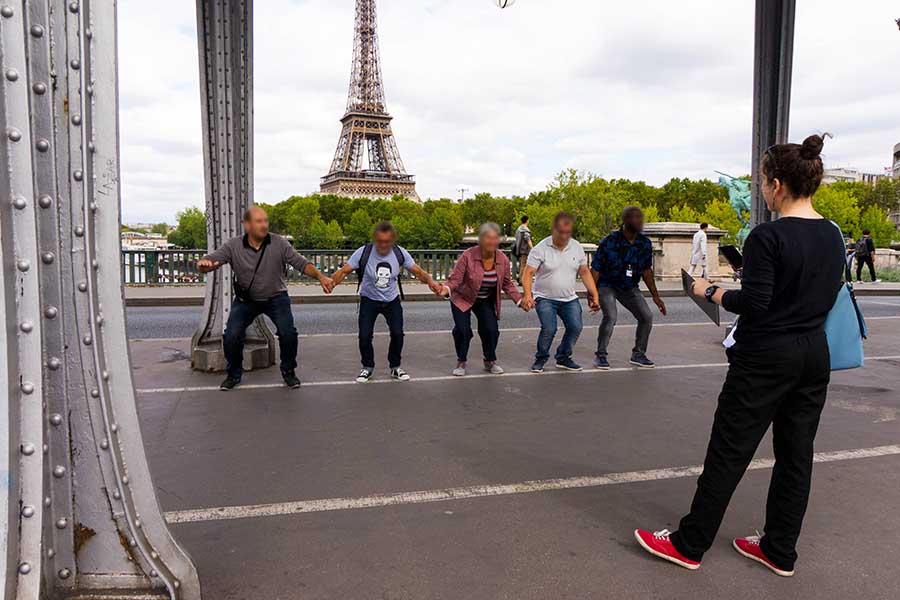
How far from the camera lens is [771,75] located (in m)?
8.62

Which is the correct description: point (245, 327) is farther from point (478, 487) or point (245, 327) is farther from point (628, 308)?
point (628, 308)

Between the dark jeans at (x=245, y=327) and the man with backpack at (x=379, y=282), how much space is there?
0.63 m

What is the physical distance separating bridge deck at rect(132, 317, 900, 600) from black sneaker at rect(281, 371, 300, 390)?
11cm

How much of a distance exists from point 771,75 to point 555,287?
4099mm

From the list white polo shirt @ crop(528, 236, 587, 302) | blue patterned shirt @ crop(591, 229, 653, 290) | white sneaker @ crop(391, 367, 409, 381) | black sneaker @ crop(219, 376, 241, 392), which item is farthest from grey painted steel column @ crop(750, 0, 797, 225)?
black sneaker @ crop(219, 376, 241, 392)

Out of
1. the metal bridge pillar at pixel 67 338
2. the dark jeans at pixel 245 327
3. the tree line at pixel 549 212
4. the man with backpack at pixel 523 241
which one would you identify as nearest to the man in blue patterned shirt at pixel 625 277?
the dark jeans at pixel 245 327

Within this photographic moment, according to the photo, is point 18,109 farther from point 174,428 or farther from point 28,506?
point 174,428

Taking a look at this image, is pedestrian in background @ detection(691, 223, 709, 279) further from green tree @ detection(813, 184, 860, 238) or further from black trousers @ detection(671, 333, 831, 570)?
green tree @ detection(813, 184, 860, 238)

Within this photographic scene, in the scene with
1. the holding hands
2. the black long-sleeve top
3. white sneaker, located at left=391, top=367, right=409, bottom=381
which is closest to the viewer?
the black long-sleeve top

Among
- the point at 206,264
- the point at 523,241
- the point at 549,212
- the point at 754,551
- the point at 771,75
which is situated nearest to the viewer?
the point at 754,551

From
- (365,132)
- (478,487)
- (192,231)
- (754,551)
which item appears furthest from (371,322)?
(192,231)

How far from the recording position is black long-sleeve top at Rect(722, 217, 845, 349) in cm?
277

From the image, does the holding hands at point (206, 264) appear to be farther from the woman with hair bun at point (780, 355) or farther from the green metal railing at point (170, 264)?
the green metal railing at point (170, 264)

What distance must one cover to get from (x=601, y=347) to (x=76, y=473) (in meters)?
6.16
